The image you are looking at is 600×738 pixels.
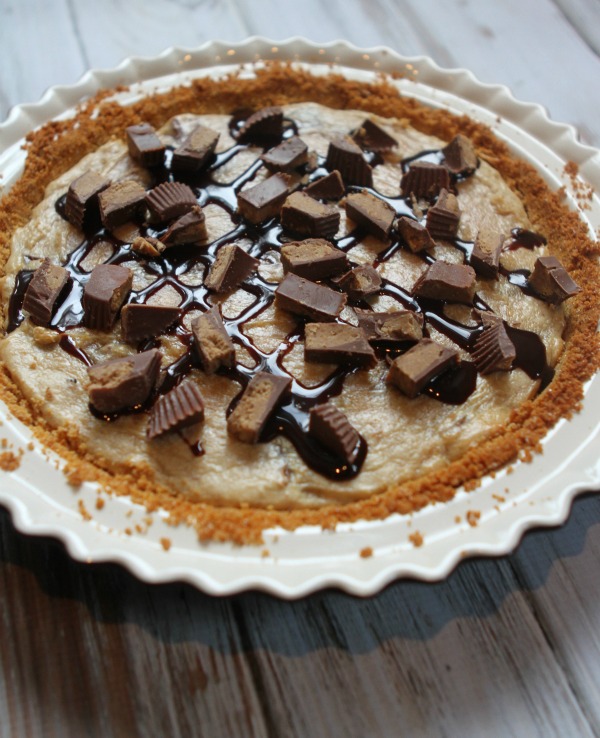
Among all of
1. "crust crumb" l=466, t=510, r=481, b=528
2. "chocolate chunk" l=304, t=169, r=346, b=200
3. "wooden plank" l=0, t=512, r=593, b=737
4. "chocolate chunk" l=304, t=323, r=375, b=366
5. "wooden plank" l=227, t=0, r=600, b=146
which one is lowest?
"wooden plank" l=0, t=512, r=593, b=737

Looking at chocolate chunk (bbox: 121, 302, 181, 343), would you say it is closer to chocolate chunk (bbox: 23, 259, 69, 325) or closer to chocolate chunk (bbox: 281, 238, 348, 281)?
chocolate chunk (bbox: 23, 259, 69, 325)

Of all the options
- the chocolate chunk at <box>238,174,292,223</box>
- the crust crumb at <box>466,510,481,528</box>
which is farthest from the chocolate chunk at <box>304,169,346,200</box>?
the crust crumb at <box>466,510,481,528</box>

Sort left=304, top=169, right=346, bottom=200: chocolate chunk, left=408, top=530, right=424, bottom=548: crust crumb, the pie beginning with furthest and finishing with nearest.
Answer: left=304, top=169, right=346, bottom=200: chocolate chunk → the pie → left=408, top=530, right=424, bottom=548: crust crumb

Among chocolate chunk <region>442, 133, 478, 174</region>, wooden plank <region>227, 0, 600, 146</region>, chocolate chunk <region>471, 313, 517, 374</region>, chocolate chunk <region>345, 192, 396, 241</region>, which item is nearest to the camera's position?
chocolate chunk <region>471, 313, 517, 374</region>

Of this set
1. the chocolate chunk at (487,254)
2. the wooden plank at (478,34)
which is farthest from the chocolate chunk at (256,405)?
the wooden plank at (478,34)

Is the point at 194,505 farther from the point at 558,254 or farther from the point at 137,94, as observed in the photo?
the point at 137,94

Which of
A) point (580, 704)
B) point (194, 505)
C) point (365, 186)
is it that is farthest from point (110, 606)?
point (365, 186)

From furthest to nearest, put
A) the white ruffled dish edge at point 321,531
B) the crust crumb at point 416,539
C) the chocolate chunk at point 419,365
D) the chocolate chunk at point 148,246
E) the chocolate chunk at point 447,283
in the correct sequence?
the chocolate chunk at point 148,246 → the chocolate chunk at point 447,283 → the chocolate chunk at point 419,365 → the crust crumb at point 416,539 → the white ruffled dish edge at point 321,531

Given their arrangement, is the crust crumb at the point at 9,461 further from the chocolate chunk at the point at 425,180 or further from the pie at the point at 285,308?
the chocolate chunk at the point at 425,180
